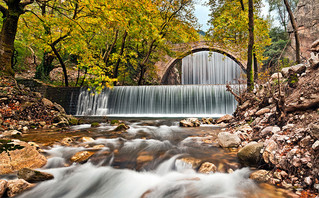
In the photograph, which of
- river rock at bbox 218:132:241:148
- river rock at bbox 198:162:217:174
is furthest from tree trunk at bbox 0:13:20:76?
river rock at bbox 218:132:241:148

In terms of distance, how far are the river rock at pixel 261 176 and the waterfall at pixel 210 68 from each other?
2501 centimetres

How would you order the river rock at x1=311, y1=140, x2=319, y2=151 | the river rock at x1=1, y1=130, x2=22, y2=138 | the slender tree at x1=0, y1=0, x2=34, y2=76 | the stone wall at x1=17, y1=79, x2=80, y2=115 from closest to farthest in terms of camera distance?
the river rock at x1=311, y1=140, x2=319, y2=151, the river rock at x1=1, y1=130, x2=22, y2=138, the slender tree at x1=0, y1=0, x2=34, y2=76, the stone wall at x1=17, y1=79, x2=80, y2=115

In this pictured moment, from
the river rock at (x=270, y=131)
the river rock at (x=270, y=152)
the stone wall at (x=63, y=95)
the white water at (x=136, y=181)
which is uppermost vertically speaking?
the stone wall at (x=63, y=95)

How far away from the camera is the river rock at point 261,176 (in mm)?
2330

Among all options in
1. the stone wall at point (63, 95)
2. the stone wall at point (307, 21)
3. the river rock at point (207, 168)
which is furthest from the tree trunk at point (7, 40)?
the stone wall at point (307, 21)

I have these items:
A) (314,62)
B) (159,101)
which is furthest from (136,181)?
(159,101)

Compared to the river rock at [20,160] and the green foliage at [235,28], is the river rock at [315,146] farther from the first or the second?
the green foliage at [235,28]

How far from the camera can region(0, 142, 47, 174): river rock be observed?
8.56ft

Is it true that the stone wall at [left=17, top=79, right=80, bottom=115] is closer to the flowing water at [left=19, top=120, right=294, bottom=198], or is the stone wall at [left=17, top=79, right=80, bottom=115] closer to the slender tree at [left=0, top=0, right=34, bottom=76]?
the slender tree at [left=0, top=0, right=34, bottom=76]

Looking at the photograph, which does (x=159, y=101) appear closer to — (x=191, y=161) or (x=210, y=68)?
(x=191, y=161)

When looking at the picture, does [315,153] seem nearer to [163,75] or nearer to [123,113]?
[123,113]

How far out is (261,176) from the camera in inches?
93.9

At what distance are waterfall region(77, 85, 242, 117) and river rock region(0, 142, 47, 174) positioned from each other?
9.67 meters

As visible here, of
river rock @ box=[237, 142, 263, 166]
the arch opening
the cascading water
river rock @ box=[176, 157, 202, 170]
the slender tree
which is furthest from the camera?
the arch opening
